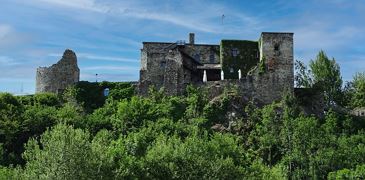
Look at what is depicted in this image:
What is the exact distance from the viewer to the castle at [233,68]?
70750mm

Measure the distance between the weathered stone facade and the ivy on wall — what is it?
17.0m

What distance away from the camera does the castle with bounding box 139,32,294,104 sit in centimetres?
7075

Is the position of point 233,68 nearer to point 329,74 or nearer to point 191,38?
point 191,38

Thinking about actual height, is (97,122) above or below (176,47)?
below

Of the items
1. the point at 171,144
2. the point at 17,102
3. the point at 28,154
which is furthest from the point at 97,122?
the point at 28,154

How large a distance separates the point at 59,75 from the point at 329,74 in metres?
35.7

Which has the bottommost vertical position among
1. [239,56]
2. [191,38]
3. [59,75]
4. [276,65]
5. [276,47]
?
[59,75]

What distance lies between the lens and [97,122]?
224ft

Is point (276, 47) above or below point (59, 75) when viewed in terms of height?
above

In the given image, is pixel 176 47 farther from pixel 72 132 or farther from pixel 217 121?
pixel 72 132

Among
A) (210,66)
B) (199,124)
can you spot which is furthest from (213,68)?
(199,124)

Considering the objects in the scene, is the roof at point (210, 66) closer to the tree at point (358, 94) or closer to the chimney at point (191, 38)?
the chimney at point (191, 38)

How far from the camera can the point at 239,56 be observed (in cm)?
7575

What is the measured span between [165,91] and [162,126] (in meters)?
6.31
